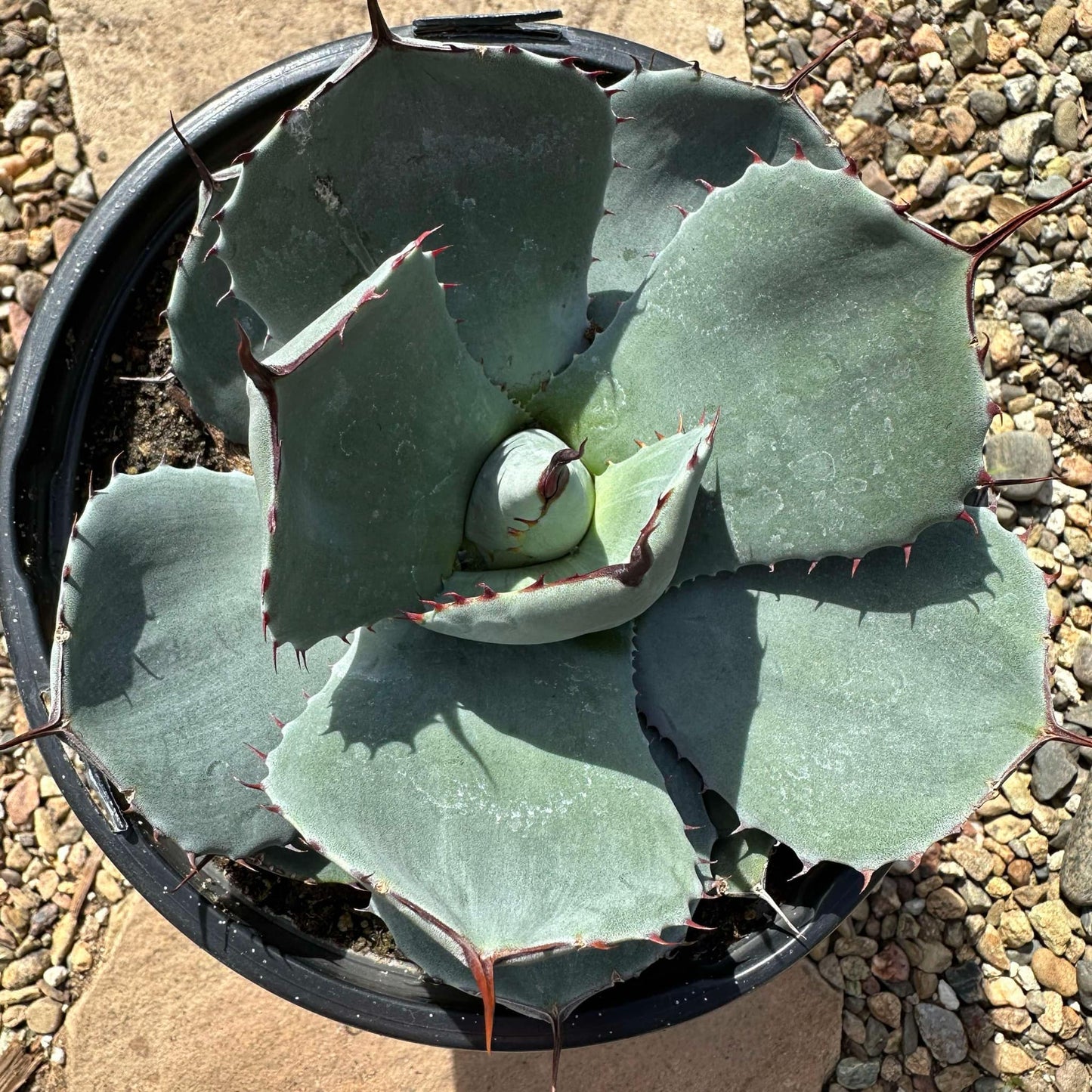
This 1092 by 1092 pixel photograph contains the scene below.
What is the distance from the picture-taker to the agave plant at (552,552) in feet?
3.28

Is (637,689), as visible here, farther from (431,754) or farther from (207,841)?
(207,841)

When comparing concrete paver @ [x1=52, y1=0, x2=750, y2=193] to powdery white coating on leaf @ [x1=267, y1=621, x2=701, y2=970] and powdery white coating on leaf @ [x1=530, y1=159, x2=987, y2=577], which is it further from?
powdery white coating on leaf @ [x1=267, y1=621, x2=701, y2=970]

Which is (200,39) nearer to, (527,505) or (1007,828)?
(527,505)

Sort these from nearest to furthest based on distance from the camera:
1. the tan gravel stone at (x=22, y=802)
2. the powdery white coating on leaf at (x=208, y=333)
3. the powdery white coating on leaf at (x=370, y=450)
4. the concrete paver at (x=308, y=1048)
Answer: the powdery white coating on leaf at (x=370, y=450) → the powdery white coating on leaf at (x=208, y=333) → the concrete paver at (x=308, y=1048) → the tan gravel stone at (x=22, y=802)

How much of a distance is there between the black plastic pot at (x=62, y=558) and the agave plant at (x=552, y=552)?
0.75 feet

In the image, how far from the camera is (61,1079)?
2.00 meters

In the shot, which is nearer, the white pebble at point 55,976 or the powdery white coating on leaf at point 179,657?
the powdery white coating on leaf at point 179,657

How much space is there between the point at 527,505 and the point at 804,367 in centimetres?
35

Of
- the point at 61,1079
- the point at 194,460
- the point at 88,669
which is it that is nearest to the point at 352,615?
the point at 88,669

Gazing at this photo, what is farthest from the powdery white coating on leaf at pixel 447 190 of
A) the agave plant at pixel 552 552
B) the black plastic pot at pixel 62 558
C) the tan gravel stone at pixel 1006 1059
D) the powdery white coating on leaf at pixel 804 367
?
the tan gravel stone at pixel 1006 1059

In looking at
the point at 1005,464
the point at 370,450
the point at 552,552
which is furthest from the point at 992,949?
the point at 370,450

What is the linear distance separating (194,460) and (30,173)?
1.05 m

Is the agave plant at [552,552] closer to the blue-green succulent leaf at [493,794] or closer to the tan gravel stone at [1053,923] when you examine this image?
the blue-green succulent leaf at [493,794]

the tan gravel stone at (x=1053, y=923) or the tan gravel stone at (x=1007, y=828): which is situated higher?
the tan gravel stone at (x=1007, y=828)
